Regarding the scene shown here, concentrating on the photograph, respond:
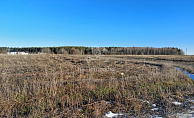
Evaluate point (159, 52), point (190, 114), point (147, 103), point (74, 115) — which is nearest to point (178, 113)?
point (190, 114)

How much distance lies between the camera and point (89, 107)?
3.84 metres

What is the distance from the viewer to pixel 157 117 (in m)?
3.36

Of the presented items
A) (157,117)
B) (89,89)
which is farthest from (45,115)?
(157,117)

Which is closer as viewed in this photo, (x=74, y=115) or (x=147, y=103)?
(x=74, y=115)

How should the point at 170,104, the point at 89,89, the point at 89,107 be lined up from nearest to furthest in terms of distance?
the point at 89,107, the point at 170,104, the point at 89,89

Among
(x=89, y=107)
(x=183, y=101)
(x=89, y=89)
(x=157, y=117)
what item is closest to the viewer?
(x=157, y=117)

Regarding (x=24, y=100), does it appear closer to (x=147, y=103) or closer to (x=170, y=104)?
(x=147, y=103)

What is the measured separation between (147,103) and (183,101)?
1.48m

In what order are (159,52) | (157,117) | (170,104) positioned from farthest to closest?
(159,52) → (170,104) → (157,117)

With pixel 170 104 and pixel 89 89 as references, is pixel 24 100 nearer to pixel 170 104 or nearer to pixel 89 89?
pixel 89 89

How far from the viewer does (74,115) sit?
3412mm

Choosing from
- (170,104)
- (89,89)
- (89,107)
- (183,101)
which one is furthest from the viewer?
(89,89)

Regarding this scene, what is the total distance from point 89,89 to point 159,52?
3715 inches

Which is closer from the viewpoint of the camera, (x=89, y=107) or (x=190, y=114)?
(x=190, y=114)
